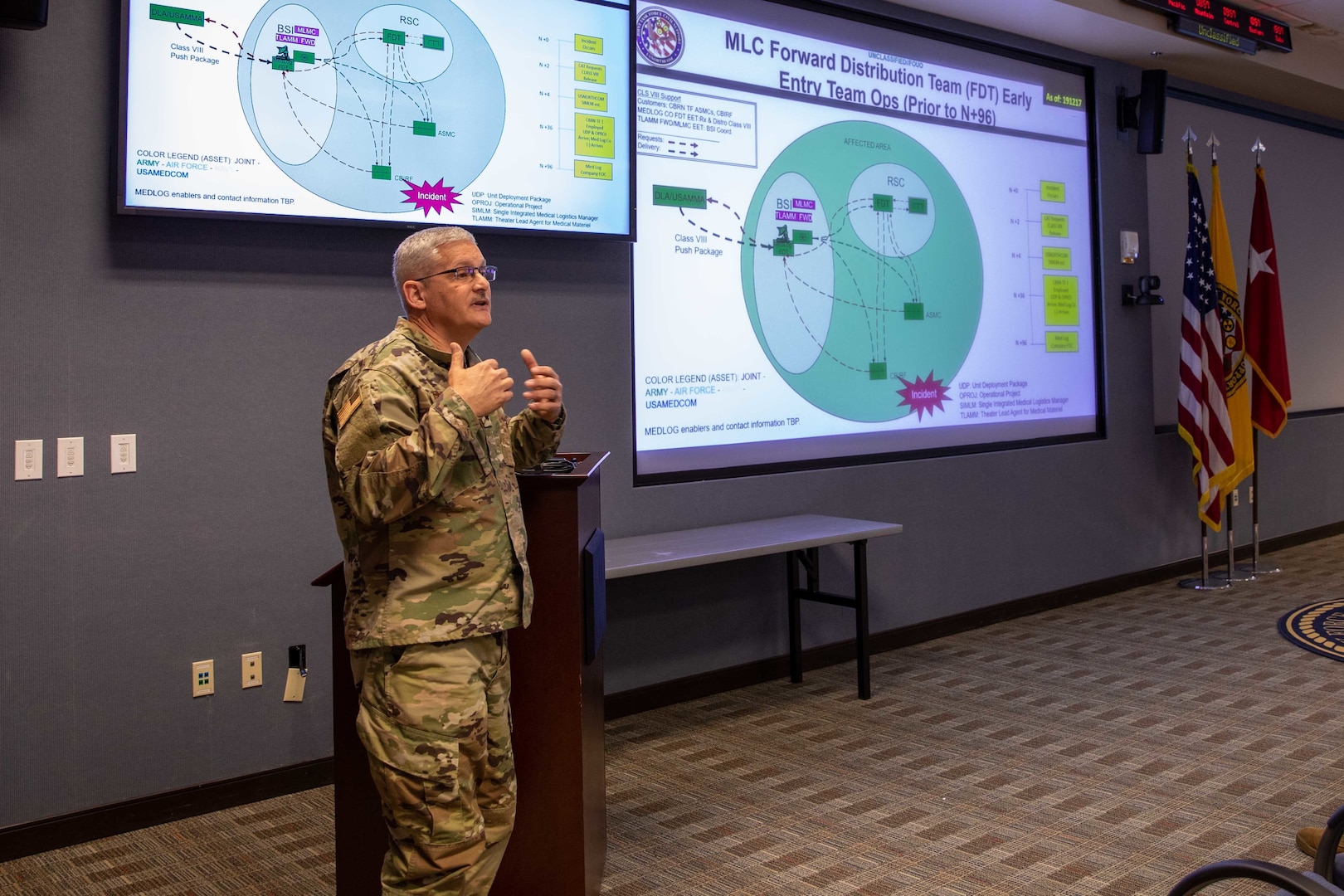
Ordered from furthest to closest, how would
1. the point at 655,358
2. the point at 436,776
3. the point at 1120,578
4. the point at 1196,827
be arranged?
the point at 1120,578
the point at 655,358
the point at 1196,827
the point at 436,776

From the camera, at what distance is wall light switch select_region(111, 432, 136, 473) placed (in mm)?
2818

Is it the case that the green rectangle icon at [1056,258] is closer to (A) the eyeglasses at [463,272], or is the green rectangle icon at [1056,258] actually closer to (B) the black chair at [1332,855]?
(B) the black chair at [1332,855]

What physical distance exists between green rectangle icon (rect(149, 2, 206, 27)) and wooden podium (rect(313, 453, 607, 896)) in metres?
1.70

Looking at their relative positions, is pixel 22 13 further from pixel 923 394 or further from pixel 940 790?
pixel 923 394

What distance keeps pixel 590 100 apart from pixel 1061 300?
308 cm

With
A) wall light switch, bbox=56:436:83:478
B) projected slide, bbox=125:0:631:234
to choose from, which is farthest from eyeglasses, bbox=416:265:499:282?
wall light switch, bbox=56:436:83:478

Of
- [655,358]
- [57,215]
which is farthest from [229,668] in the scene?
[655,358]

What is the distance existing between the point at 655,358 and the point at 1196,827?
7.55 ft

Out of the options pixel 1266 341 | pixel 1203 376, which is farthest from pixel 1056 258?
pixel 1266 341

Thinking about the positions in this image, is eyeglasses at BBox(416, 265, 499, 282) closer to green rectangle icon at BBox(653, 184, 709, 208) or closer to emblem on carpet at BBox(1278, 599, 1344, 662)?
green rectangle icon at BBox(653, 184, 709, 208)

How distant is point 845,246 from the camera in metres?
4.52

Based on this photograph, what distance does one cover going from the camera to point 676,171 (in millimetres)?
3969

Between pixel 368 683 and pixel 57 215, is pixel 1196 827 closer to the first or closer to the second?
pixel 368 683

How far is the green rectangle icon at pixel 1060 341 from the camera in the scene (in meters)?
5.39
